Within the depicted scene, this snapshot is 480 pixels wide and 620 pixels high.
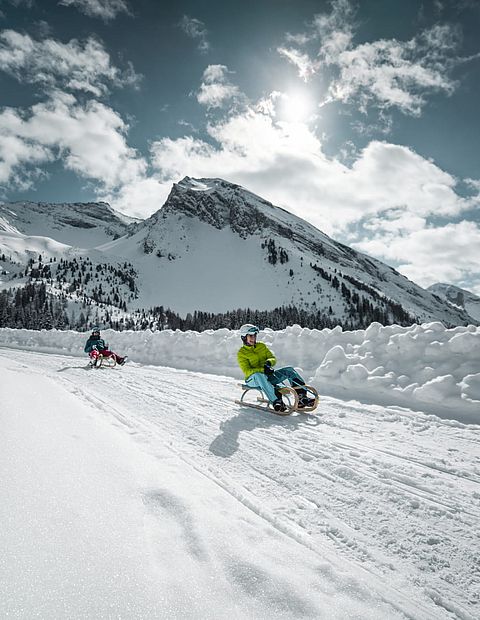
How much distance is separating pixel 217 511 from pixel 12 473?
70.6 inches

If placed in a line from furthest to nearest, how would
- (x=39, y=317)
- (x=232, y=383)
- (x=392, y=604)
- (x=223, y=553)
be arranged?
(x=39, y=317) → (x=232, y=383) → (x=223, y=553) → (x=392, y=604)

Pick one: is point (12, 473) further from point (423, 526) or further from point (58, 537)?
point (423, 526)

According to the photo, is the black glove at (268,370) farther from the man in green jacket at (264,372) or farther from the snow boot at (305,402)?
the snow boot at (305,402)

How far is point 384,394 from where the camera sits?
7.65m

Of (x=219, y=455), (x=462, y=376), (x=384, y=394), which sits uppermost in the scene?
(x=462, y=376)

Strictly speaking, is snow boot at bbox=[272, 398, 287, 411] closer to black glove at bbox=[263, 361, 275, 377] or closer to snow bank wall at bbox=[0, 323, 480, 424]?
black glove at bbox=[263, 361, 275, 377]

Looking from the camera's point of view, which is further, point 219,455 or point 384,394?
point 384,394

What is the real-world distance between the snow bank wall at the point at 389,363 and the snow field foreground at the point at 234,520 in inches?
43.6

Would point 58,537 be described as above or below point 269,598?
above

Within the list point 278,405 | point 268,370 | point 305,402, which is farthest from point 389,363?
point 278,405

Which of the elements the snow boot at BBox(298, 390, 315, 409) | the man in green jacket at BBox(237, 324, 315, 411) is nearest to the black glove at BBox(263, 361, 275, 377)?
the man in green jacket at BBox(237, 324, 315, 411)

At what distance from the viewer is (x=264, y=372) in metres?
7.41

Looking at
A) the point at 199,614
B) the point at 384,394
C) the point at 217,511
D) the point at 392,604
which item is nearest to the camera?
the point at 199,614

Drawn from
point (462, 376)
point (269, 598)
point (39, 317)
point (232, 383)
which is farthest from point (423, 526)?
point (39, 317)
